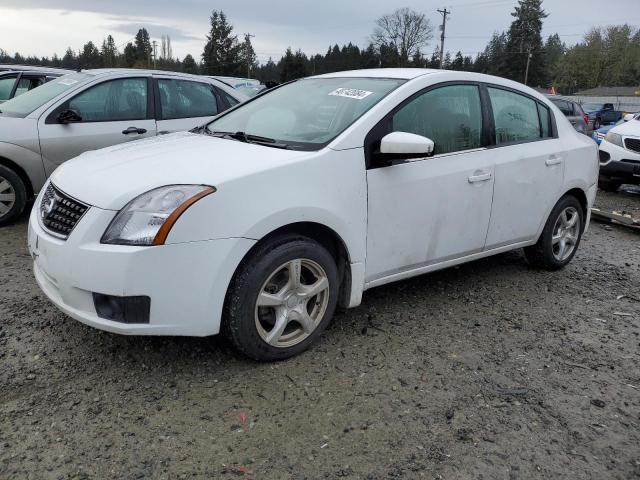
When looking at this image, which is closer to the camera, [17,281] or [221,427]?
[221,427]

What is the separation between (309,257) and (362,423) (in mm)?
916

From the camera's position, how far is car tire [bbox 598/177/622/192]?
9484 millimetres

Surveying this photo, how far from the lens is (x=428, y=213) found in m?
3.55

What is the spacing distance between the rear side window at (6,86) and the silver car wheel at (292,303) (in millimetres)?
7295

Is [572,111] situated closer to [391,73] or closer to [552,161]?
[552,161]

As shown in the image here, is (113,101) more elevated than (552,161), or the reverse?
(113,101)

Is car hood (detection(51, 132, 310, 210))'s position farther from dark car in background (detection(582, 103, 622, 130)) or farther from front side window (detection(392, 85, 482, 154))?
dark car in background (detection(582, 103, 622, 130))

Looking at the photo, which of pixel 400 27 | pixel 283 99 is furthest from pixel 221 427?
pixel 400 27

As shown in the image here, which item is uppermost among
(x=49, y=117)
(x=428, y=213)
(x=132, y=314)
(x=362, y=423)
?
(x=49, y=117)

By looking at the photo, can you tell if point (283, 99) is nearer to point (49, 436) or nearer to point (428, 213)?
point (428, 213)

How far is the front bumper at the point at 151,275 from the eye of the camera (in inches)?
101

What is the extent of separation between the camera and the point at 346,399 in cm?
280

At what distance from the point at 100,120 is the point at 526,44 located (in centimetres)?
8732

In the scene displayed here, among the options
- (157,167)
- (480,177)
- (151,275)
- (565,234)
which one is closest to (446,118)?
(480,177)
